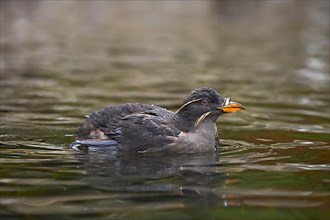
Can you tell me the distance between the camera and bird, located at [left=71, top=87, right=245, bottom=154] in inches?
403

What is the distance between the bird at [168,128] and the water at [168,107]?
0.69 ft

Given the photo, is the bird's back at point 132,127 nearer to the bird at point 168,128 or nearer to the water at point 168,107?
the bird at point 168,128

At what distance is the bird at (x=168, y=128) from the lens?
10242 millimetres

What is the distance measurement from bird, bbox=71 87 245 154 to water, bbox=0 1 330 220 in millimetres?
209

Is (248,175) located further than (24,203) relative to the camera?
Yes

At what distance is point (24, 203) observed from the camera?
7.72 metres

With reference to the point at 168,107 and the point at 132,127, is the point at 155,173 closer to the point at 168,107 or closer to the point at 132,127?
the point at 132,127

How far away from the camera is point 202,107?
10.4m

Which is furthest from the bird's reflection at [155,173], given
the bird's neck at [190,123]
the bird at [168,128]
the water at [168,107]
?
the bird's neck at [190,123]

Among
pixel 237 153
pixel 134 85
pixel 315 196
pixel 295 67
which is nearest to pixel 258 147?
pixel 237 153

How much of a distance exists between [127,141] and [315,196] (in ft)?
9.87

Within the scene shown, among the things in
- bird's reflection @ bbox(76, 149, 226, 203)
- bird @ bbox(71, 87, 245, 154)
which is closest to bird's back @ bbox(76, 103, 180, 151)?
bird @ bbox(71, 87, 245, 154)

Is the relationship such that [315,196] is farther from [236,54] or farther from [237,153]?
[236,54]

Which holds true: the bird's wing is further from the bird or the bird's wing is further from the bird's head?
the bird's head
